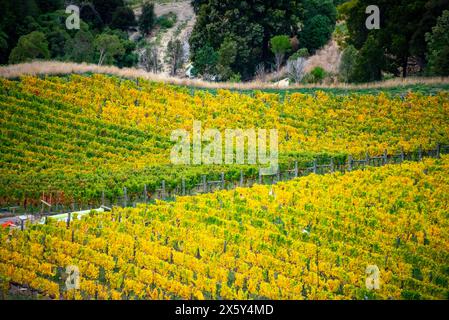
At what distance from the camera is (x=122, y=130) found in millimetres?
41812

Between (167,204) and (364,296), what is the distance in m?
10.6

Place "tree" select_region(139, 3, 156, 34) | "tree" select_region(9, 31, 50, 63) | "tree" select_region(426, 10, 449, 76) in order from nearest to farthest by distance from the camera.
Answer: "tree" select_region(426, 10, 449, 76) < "tree" select_region(9, 31, 50, 63) < "tree" select_region(139, 3, 156, 34)

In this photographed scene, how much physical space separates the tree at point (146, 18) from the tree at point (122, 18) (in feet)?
5.34

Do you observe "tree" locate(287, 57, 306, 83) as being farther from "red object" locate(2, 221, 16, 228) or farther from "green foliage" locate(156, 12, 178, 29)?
"red object" locate(2, 221, 16, 228)

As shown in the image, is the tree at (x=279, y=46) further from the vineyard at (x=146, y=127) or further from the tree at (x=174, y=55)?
the vineyard at (x=146, y=127)

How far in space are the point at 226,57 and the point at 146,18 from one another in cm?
2457

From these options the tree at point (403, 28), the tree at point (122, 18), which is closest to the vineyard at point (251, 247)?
the tree at point (403, 28)

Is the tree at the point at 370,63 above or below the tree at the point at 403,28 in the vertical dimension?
below

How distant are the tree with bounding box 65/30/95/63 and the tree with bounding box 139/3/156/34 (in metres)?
15.1

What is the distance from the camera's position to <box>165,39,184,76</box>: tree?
253 ft

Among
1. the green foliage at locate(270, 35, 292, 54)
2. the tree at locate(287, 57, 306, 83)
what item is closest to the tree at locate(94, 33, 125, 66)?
the green foliage at locate(270, 35, 292, 54)

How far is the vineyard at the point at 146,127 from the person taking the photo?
33.2m
